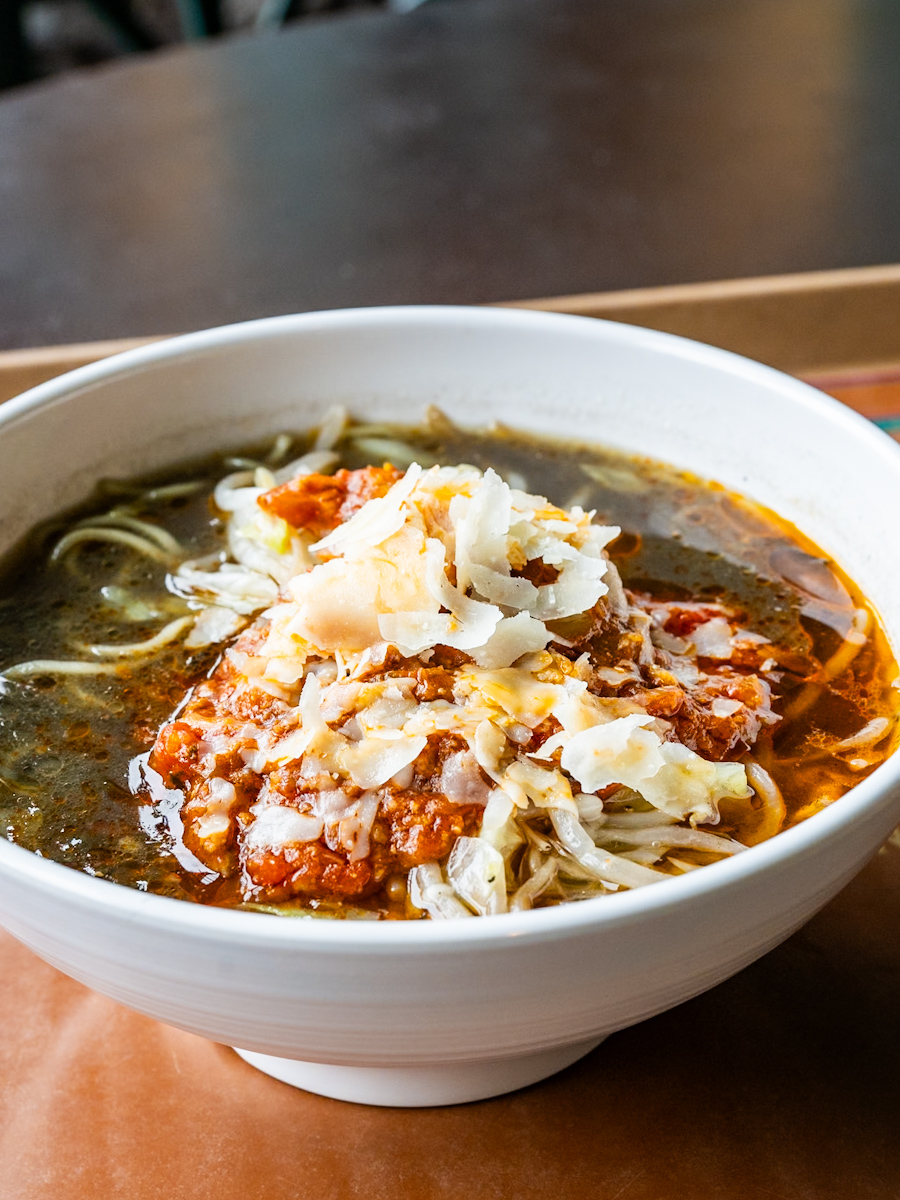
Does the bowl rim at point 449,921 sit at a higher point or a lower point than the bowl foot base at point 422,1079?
higher

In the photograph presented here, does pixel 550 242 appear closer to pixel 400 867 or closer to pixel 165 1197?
pixel 400 867

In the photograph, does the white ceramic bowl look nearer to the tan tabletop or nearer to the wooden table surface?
the tan tabletop

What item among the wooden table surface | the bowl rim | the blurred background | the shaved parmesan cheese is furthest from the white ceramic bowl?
the blurred background

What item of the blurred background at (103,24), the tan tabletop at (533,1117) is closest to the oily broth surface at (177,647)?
the tan tabletop at (533,1117)

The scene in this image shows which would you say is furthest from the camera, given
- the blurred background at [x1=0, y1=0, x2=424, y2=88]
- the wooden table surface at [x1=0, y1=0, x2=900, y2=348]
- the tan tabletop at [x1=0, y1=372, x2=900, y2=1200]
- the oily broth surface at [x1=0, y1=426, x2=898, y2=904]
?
the blurred background at [x1=0, y1=0, x2=424, y2=88]

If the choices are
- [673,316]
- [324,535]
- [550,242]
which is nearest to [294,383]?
[324,535]

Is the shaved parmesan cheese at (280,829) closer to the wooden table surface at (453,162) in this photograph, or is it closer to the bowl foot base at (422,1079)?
the bowl foot base at (422,1079)
